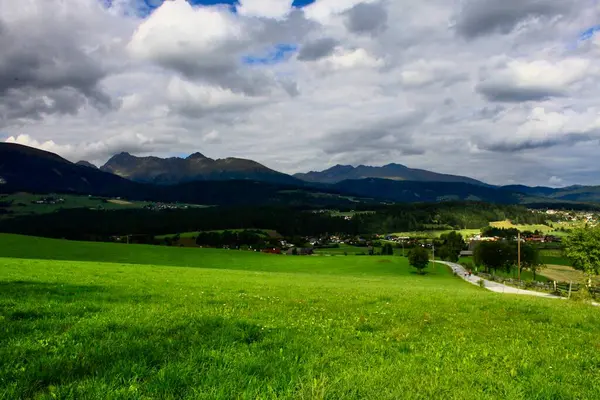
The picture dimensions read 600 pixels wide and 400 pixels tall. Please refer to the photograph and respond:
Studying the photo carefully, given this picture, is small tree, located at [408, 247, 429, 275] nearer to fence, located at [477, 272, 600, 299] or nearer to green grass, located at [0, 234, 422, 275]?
green grass, located at [0, 234, 422, 275]

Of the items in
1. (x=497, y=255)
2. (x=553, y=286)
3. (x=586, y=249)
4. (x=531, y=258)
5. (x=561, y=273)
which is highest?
(x=586, y=249)

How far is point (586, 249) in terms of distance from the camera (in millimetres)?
91938

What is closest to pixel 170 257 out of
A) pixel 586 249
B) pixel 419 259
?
pixel 419 259

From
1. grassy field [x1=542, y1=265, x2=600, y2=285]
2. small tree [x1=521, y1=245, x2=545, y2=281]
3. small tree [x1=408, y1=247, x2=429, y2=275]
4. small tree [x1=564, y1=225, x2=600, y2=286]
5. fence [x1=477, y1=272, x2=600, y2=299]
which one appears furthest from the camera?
grassy field [x1=542, y1=265, x2=600, y2=285]

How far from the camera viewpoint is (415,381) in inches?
304

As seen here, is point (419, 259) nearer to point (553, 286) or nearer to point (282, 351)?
point (553, 286)

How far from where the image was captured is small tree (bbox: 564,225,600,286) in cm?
9000

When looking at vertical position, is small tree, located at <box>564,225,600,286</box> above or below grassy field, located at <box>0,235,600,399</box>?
below

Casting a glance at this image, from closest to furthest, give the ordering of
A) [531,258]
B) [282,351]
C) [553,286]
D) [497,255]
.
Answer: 1. [282,351]
2. [553,286]
3. [531,258]
4. [497,255]

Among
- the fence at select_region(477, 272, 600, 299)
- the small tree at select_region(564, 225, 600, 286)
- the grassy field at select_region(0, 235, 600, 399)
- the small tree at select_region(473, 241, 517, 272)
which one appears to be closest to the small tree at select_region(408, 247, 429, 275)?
the fence at select_region(477, 272, 600, 299)

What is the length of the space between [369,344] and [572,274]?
7142 inches

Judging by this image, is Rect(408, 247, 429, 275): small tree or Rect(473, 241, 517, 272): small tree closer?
Rect(408, 247, 429, 275): small tree

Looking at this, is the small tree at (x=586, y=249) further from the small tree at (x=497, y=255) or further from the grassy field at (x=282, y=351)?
the grassy field at (x=282, y=351)

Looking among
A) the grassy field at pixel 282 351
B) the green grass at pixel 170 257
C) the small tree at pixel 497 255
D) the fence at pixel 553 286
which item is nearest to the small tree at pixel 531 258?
the small tree at pixel 497 255
